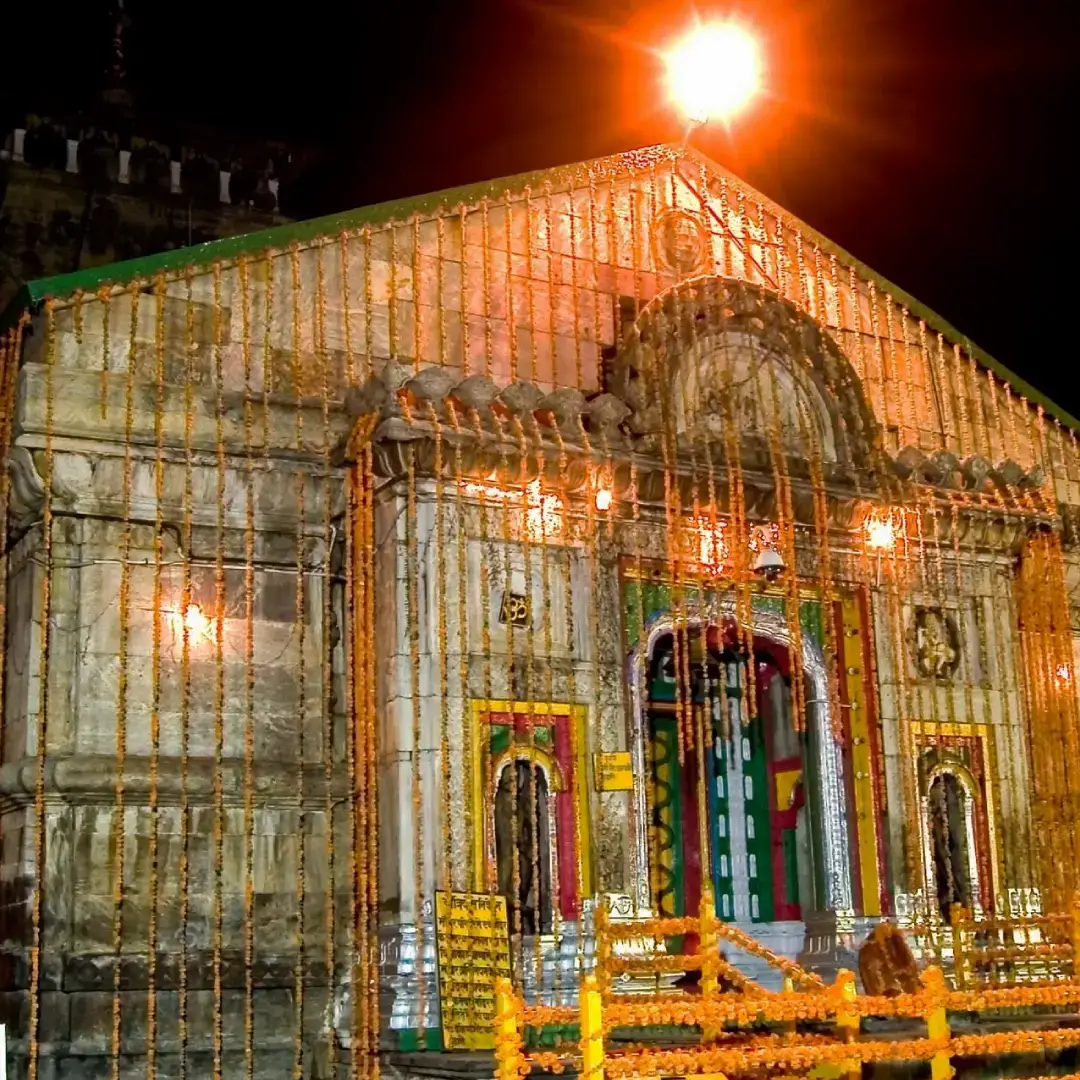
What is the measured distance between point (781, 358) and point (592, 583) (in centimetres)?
380

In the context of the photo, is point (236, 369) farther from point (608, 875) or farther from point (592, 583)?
point (608, 875)

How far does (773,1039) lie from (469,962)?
120 inches

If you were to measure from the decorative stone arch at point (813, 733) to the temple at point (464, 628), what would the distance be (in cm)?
5

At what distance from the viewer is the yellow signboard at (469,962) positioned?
472 inches

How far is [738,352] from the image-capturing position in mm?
15969

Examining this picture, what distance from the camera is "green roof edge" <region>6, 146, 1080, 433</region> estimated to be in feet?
42.9

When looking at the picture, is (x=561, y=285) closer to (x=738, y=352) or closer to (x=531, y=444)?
(x=738, y=352)

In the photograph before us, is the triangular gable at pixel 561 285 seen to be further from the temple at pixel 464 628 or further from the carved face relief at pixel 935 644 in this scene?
the carved face relief at pixel 935 644

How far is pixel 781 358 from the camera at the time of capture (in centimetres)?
1612

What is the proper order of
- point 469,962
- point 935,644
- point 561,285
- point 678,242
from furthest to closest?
point 678,242, point 935,644, point 561,285, point 469,962

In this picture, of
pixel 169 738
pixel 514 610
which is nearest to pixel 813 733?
pixel 514 610

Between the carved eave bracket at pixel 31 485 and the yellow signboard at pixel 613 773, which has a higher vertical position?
the carved eave bracket at pixel 31 485

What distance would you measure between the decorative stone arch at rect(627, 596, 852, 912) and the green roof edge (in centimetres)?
489

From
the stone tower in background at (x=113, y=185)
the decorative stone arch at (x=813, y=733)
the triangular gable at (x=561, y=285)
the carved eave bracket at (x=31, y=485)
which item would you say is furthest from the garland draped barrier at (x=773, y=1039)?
the stone tower in background at (x=113, y=185)
